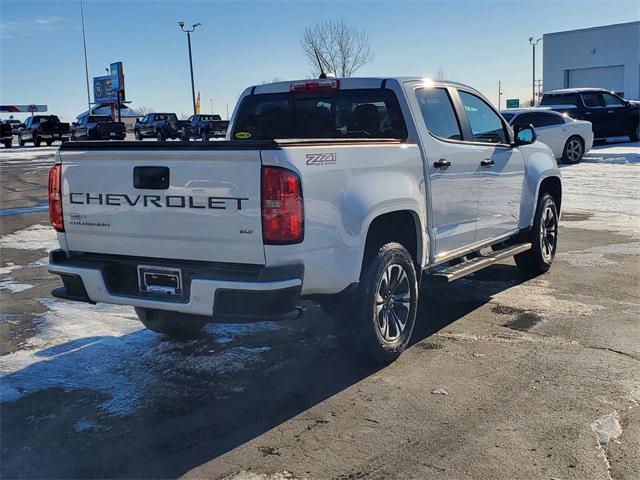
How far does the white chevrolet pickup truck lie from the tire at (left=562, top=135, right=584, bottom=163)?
14.0 metres

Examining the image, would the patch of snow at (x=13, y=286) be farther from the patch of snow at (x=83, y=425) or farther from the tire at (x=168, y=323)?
the patch of snow at (x=83, y=425)

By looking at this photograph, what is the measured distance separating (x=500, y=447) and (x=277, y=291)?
4.71 ft

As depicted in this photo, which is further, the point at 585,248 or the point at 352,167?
the point at 585,248

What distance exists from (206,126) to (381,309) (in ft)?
122

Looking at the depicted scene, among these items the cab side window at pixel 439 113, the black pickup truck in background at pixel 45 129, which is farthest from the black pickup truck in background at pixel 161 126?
the cab side window at pixel 439 113

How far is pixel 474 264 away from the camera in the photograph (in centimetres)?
580

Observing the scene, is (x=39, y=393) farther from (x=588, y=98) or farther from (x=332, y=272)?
(x=588, y=98)

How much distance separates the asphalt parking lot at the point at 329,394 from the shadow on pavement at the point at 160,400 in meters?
0.01

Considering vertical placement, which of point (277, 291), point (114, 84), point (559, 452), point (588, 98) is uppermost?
point (114, 84)

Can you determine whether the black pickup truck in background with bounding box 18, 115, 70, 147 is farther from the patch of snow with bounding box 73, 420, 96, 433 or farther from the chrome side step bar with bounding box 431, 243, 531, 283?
the patch of snow with bounding box 73, 420, 96, 433

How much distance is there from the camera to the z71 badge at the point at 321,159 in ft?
13.0

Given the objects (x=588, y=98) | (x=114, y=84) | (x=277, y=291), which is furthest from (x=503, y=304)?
(x=114, y=84)

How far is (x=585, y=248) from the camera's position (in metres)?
8.69

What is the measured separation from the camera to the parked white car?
18.3 metres
